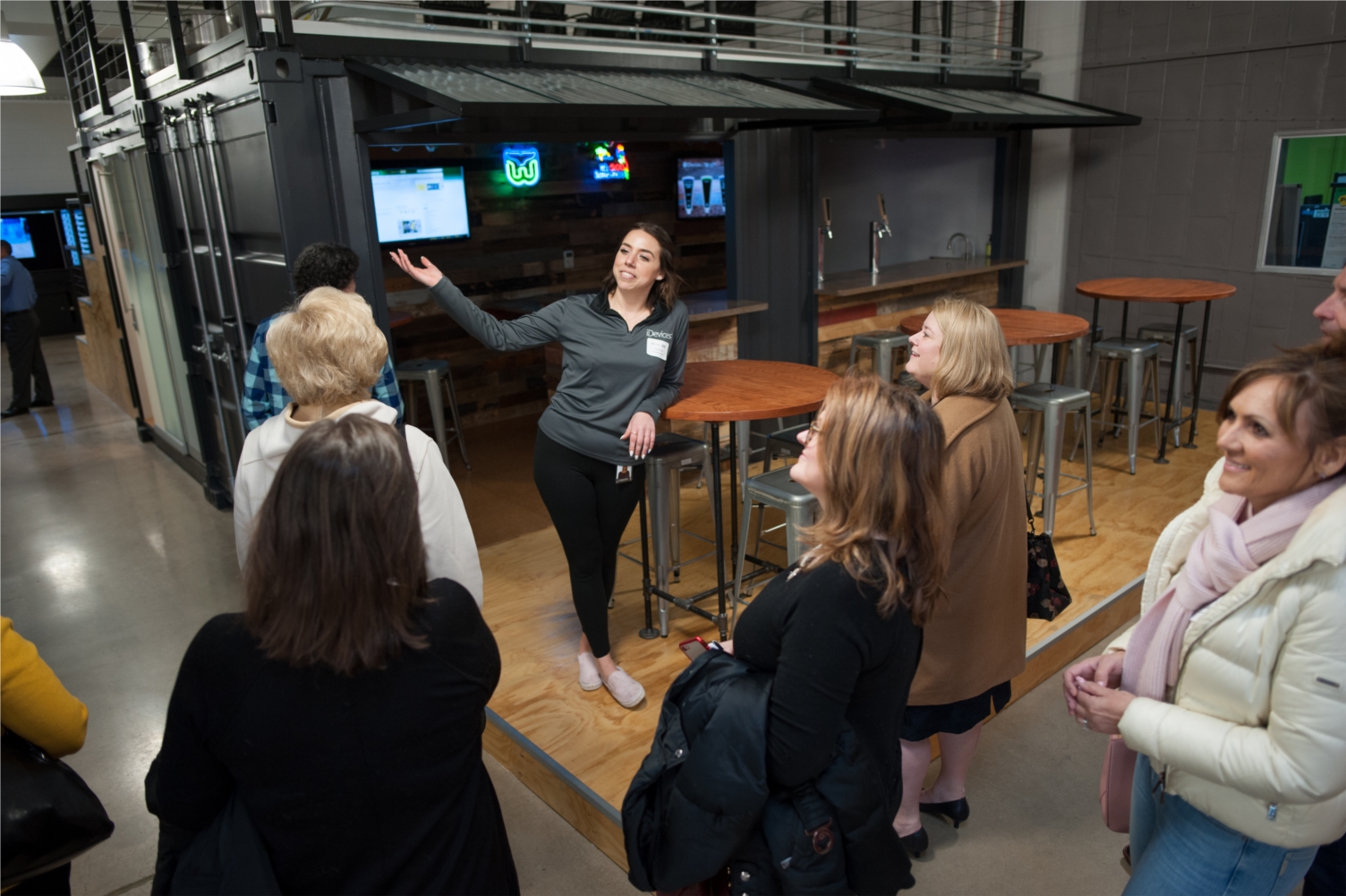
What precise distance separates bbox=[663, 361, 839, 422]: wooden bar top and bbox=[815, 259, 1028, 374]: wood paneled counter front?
6.48 ft

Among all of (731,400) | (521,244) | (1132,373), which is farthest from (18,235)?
(1132,373)

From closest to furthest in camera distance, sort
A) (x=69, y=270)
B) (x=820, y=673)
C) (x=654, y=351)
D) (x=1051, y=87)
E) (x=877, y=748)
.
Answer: (x=820, y=673)
(x=877, y=748)
(x=654, y=351)
(x=1051, y=87)
(x=69, y=270)

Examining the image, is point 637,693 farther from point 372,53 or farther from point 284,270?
point 372,53

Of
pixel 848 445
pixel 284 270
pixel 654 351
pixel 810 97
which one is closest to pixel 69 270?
pixel 284 270

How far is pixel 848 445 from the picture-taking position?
140 centimetres

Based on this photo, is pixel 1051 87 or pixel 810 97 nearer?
pixel 810 97

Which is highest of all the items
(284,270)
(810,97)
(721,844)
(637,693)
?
(810,97)

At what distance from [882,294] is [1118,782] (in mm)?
4492

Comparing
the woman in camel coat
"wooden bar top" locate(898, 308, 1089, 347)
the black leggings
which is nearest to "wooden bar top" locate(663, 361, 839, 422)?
the black leggings

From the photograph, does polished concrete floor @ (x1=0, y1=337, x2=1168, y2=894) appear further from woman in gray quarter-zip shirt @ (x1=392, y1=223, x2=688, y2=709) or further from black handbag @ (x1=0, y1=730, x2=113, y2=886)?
black handbag @ (x1=0, y1=730, x2=113, y2=886)

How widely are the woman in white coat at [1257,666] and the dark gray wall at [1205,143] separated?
5053 mm

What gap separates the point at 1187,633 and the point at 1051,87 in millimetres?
6439

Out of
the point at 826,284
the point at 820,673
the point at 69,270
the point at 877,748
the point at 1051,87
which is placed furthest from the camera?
the point at 69,270

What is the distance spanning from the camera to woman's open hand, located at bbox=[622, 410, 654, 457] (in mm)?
2695
